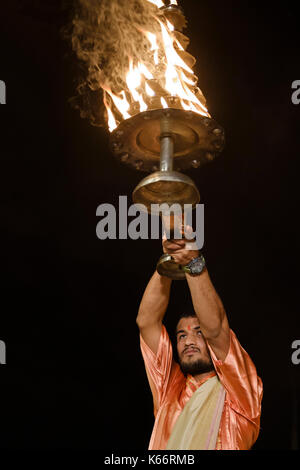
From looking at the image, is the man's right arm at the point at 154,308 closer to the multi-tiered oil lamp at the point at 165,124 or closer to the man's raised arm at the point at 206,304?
the man's raised arm at the point at 206,304

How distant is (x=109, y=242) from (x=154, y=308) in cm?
131

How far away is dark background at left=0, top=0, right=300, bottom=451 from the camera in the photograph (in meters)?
3.10

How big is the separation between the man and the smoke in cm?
81

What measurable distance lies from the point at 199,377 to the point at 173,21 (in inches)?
69.3

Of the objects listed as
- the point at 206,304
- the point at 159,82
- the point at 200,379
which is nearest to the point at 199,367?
the point at 200,379

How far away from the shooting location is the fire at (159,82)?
6.78 ft

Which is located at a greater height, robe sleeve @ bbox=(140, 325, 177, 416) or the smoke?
the smoke

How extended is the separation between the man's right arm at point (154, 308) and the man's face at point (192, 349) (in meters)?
0.14

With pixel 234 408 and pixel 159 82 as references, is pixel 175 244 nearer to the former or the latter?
pixel 159 82

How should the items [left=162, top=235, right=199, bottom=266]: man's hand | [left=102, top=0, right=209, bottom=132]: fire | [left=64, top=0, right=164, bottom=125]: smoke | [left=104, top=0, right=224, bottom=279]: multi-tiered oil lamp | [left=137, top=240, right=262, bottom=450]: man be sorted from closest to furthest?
[left=104, top=0, right=224, bottom=279]: multi-tiered oil lamp
[left=102, top=0, right=209, bottom=132]: fire
[left=162, top=235, right=199, bottom=266]: man's hand
[left=64, top=0, right=164, bottom=125]: smoke
[left=137, top=240, right=262, bottom=450]: man

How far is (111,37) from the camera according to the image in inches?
96.8

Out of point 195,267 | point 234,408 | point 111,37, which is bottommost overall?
point 234,408

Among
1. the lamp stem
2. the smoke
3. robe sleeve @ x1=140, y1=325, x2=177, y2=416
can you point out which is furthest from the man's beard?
the smoke

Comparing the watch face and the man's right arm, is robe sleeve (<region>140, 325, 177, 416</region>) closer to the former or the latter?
the man's right arm
